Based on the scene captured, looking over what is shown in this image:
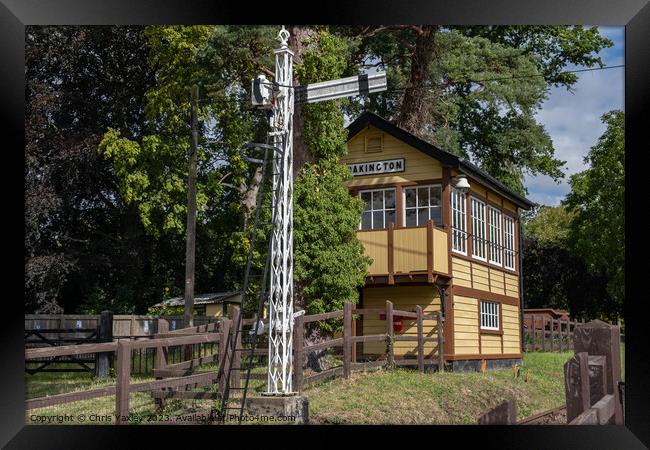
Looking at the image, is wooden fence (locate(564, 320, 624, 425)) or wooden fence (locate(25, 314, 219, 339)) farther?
wooden fence (locate(25, 314, 219, 339))

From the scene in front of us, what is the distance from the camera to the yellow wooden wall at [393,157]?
15634 millimetres

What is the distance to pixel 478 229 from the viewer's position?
17203 mm

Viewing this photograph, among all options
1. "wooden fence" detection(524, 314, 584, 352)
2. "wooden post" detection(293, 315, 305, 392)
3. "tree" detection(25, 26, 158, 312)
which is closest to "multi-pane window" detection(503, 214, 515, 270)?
"wooden fence" detection(524, 314, 584, 352)

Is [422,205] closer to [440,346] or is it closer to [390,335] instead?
→ [440,346]

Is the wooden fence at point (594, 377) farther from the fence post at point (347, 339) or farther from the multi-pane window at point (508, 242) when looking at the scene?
the multi-pane window at point (508, 242)

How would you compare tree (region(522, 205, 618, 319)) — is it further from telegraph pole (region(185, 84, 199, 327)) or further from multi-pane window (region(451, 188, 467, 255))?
telegraph pole (region(185, 84, 199, 327))

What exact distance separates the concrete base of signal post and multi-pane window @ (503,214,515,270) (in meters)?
9.75

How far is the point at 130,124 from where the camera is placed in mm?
21469

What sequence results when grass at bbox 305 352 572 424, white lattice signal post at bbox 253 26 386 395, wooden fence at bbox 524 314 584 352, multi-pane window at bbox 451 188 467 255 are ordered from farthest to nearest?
1. wooden fence at bbox 524 314 584 352
2. multi-pane window at bbox 451 188 467 255
3. grass at bbox 305 352 572 424
4. white lattice signal post at bbox 253 26 386 395

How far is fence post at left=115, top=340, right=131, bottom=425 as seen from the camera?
909 cm

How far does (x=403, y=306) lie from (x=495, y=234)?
3.44 meters

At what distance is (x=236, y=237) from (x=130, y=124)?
636cm
